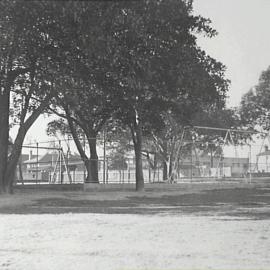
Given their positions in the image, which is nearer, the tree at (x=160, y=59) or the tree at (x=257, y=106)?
the tree at (x=160, y=59)

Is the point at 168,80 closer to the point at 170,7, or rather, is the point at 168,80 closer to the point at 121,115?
the point at 170,7

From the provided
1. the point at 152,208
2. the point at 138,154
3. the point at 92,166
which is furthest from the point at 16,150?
the point at 92,166

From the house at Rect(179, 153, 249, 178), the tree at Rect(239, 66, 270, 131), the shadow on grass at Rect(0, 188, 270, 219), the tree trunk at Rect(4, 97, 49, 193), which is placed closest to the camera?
the shadow on grass at Rect(0, 188, 270, 219)

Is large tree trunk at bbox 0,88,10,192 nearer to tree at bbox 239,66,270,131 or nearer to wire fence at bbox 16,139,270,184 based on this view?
wire fence at bbox 16,139,270,184

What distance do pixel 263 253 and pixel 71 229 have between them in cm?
413

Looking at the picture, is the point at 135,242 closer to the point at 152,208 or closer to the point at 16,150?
the point at 152,208

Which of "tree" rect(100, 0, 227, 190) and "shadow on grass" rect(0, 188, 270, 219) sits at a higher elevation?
"tree" rect(100, 0, 227, 190)

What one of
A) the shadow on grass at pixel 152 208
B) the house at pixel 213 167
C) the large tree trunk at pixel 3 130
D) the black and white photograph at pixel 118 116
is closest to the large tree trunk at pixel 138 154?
the black and white photograph at pixel 118 116

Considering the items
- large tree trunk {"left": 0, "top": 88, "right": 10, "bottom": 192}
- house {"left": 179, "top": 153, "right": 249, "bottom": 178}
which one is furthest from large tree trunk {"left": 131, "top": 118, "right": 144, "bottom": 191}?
house {"left": 179, "top": 153, "right": 249, "bottom": 178}

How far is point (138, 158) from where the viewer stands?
30.7 meters

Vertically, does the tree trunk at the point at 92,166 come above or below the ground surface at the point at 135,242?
above

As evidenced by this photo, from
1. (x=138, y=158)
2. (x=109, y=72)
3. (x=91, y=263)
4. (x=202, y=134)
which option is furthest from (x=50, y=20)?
(x=202, y=134)

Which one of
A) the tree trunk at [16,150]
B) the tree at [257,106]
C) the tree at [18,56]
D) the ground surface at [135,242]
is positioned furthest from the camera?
the tree at [257,106]

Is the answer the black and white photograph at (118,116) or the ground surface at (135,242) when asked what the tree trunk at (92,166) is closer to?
the black and white photograph at (118,116)
